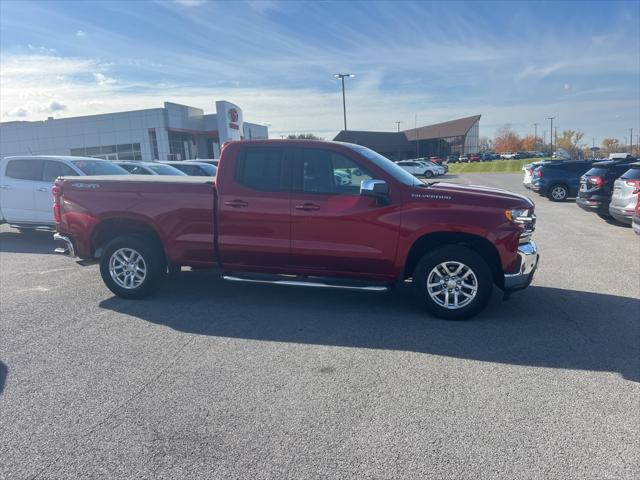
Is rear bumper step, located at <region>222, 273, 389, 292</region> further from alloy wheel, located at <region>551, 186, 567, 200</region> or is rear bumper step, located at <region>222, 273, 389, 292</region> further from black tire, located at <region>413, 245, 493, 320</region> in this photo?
alloy wheel, located at <region>551, 186, 567, 200</region>

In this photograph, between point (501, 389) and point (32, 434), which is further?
point (501, 389)

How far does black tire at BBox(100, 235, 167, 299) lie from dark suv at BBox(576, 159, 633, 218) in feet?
37.1

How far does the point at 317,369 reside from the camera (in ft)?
13.7

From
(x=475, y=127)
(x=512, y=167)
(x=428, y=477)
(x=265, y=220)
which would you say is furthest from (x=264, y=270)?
(x=475, y=127)

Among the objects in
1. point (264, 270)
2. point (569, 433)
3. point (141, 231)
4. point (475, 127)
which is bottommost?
point (569, 433)

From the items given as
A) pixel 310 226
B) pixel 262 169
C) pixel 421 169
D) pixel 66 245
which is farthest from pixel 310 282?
pixel 421 169

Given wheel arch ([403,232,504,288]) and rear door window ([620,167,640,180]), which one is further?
rear door window ([620,167,640,180])

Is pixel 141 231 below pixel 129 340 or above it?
above

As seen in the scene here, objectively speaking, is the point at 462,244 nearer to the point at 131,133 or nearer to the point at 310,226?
the point at 310,226

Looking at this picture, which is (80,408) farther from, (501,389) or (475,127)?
(475,127)

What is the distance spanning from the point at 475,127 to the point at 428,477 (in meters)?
102

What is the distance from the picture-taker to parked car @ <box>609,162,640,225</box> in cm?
1010

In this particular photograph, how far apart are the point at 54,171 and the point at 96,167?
2.77 feet

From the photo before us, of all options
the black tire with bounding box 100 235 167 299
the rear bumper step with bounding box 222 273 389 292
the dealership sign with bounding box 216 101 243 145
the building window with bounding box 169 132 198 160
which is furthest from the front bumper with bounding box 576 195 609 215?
the building window with bounding box 169 132 198 160
